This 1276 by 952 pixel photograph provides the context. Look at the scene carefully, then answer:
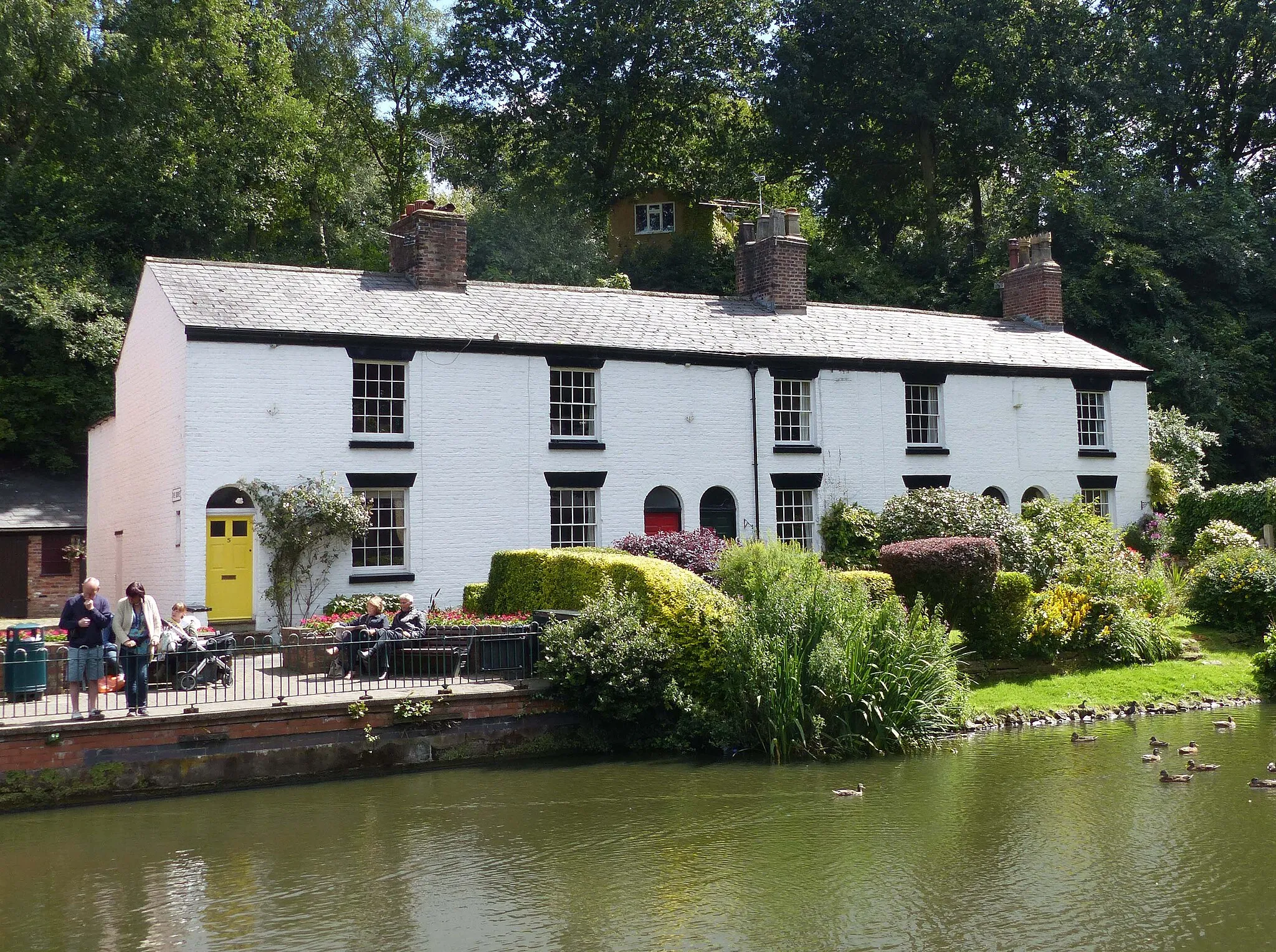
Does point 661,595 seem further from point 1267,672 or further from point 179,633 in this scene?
point 1267,672

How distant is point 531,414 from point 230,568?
6.63 m

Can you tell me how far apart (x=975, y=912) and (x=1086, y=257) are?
3527 cm

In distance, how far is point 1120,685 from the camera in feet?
61.9

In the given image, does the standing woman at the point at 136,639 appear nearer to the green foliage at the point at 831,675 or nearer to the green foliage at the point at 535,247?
the green foliage at the point at 831,675

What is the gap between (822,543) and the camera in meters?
26.9

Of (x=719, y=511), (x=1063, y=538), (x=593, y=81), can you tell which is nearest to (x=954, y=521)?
(x=1063, y=538)

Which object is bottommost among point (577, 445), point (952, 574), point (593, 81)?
point (952, 574)

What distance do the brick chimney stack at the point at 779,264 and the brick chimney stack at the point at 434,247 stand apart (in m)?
7.95

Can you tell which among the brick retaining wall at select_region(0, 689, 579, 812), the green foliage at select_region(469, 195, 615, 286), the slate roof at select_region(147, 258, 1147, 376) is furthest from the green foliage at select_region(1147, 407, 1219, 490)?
the brick retaining wall at select_region(0, 689, 579, 812)

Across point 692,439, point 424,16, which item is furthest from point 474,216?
point 692,439

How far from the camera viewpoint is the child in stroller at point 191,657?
15.5 metres

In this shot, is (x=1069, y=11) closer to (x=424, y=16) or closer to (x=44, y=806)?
(x=424, y=16)

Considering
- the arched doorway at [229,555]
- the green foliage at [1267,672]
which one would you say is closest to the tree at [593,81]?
the arched doorway at [229,555]

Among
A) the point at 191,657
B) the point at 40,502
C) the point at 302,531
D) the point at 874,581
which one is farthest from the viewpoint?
the point at 40,502
